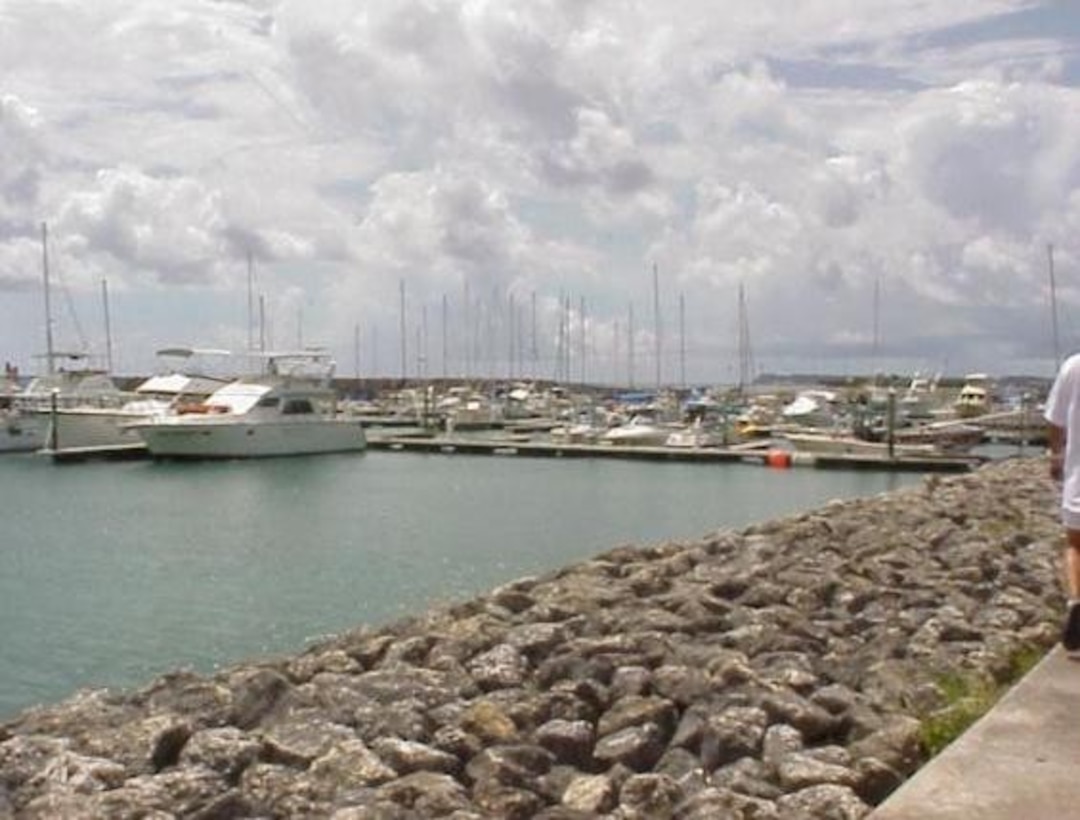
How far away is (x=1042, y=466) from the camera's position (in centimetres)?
2730

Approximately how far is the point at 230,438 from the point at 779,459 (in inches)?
903

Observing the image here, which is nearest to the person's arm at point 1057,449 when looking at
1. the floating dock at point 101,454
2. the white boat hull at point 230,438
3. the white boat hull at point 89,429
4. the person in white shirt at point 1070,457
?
the person in white shirt at point 1070,457

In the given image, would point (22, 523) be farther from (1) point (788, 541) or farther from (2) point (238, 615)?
(1) point (788, 541)

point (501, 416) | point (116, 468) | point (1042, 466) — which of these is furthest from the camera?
point (501, 416)

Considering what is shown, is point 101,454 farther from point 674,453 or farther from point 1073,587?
point 1073,587

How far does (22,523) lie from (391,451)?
1298 inches

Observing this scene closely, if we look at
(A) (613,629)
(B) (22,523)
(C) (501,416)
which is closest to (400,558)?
(B) (22,523)

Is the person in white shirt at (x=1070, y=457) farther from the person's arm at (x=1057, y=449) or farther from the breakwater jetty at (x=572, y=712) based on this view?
the breakwater jetty at (x=572, y=712)

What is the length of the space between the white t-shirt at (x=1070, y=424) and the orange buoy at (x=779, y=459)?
48.6 metres

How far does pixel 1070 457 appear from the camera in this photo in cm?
705

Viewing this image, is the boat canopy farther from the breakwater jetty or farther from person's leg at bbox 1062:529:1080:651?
person's leg at bbox 1062:529:1080:651

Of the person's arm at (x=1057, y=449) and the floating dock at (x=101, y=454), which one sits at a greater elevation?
the person's arm at (x=1057, y=449)

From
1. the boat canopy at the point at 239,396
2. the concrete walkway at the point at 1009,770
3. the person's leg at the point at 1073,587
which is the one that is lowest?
the boat canopy at the point at 239,396

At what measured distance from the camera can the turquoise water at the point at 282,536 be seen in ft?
61.2
